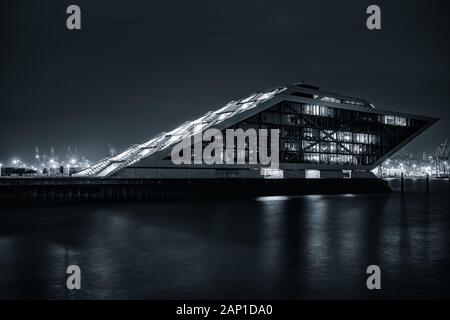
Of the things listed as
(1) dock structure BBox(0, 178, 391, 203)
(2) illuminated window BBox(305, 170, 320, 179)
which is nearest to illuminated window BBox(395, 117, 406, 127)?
(2) illuminated window BBox(305, 170, 320, 179)

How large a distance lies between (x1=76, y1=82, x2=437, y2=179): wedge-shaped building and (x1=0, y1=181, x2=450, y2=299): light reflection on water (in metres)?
26.5

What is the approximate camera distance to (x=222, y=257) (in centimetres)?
1596

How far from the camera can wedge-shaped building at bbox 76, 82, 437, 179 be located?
56.9 m

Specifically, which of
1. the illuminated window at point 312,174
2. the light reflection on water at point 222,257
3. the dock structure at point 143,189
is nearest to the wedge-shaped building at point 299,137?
the illuminated window at point 312,174

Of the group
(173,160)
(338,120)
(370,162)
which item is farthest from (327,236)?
(370,162)

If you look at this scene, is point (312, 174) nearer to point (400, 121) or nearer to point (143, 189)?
point (400, 121)

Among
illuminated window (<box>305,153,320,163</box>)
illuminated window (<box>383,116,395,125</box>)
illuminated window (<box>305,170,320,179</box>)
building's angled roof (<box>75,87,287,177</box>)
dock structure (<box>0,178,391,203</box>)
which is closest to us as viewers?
dock structure (<box>0,178,391,203</box>)

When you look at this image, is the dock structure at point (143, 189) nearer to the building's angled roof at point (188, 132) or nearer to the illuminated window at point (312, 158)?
the illuminated window at point (312, 158)

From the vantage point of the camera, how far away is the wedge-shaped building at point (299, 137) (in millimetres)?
56928

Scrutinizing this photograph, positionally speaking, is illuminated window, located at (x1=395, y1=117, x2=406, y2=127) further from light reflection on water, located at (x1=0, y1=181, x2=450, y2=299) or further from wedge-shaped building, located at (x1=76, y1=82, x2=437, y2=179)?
light reflection on water, located at (x1=0, y1=181, x2=450, y2=299)

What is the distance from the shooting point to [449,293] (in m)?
11.2

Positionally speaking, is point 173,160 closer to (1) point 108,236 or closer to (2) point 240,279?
(1) point 108,236

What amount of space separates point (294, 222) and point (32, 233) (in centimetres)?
1602

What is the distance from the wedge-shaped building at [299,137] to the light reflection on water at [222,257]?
2646cm
